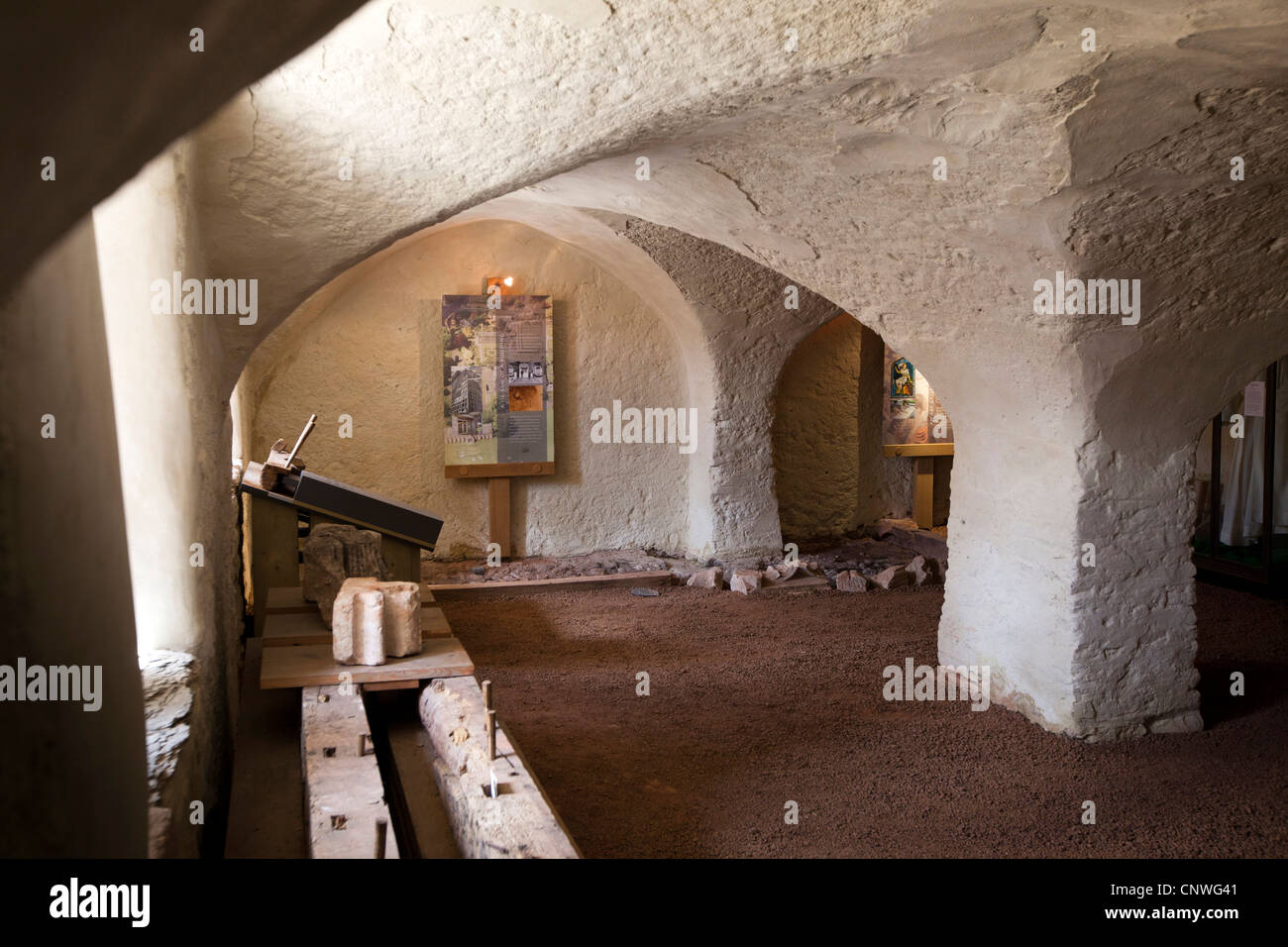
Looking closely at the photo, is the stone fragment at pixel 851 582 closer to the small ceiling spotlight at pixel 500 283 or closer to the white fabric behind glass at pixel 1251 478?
the white fabric behind glass at pixel 1251 478

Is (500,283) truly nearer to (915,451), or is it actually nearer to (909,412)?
(909,412)

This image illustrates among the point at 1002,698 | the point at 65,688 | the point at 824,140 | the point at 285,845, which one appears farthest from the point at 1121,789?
the point at 65,688

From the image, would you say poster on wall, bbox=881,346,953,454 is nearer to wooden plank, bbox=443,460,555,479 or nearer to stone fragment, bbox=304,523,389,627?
wooden plank, bbox=443,460,555,479

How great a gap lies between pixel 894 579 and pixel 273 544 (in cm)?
494

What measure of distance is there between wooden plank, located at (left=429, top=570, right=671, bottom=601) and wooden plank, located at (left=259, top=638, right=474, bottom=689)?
11.8 feet

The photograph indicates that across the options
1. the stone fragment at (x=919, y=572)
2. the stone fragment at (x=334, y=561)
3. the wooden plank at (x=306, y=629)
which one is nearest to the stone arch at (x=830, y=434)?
the stone fragment at (x=919, y=572)

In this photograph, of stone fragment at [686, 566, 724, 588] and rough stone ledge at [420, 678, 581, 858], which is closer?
rough stone ledge at [420, 678, 581, 858]

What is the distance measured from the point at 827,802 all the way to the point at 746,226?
281cm

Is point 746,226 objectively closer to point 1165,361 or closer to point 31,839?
point 1165,361

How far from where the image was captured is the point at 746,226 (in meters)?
5.29

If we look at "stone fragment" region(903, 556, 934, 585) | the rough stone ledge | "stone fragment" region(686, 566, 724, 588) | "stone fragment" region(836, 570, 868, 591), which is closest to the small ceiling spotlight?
"stone fragment" region(686, 566, 724, 588)

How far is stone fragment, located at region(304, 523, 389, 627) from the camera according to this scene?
5.18 metres

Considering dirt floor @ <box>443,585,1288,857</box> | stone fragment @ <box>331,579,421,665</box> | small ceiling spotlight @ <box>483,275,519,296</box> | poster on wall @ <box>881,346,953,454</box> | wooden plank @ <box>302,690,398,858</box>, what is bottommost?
dirt floor @ <box>443,585,1288,857</box>

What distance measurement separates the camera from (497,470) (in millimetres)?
9531
